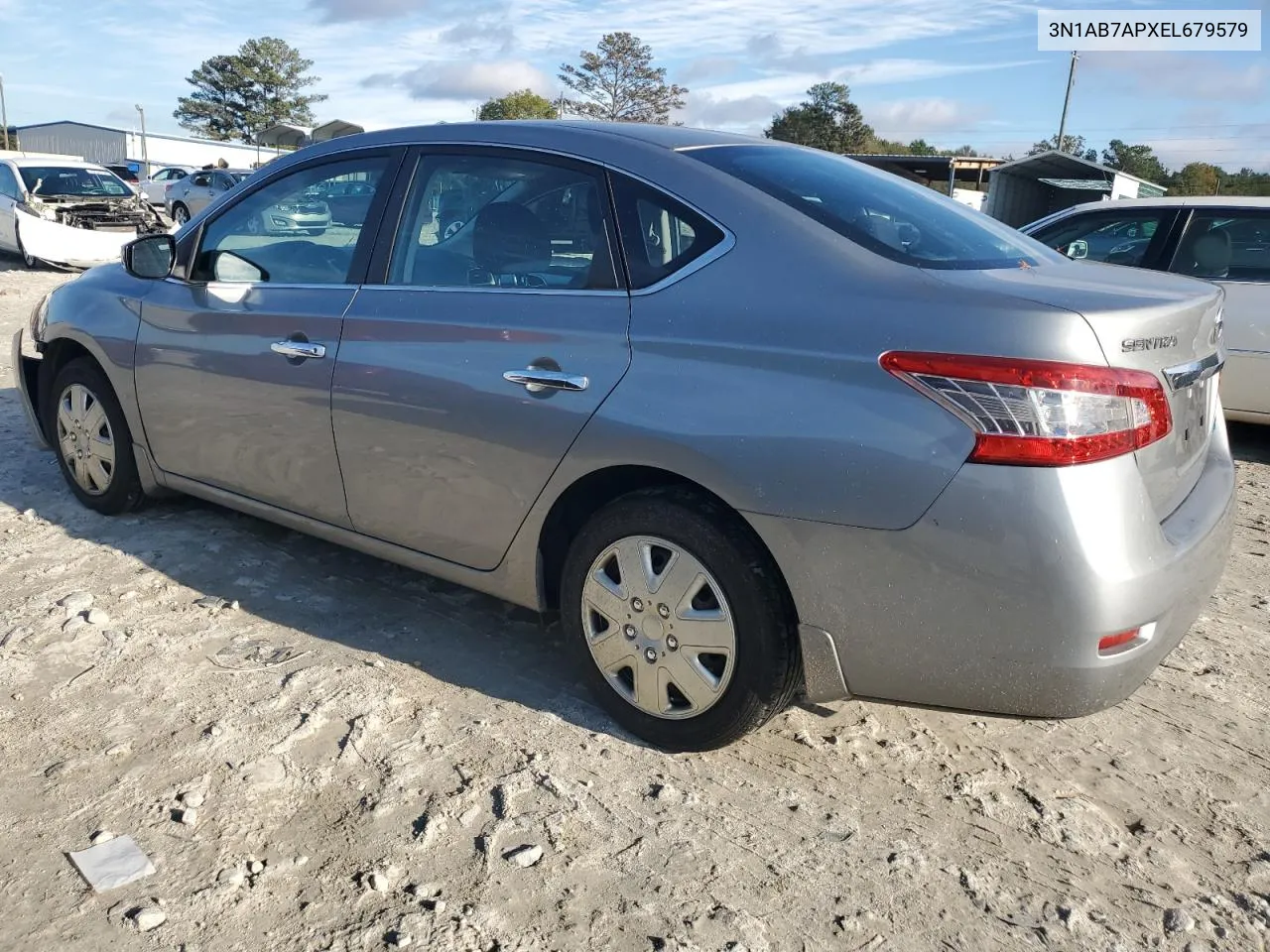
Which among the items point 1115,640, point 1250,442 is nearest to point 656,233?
point 1115,640

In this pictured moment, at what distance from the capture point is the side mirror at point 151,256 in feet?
13.3

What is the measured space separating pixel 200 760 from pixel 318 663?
0.59 m

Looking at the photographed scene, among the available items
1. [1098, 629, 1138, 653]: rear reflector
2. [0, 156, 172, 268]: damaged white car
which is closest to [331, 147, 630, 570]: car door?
[1098, 629, 1138, 653]: rear reflector

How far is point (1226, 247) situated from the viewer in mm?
6113

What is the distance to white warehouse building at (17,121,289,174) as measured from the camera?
2393 inches

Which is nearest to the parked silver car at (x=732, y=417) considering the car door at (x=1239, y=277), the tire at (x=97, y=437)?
the tire at (x=97, y=437)

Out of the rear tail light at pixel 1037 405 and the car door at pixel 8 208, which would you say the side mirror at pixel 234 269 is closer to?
the rear tail light at pixel 1037 405

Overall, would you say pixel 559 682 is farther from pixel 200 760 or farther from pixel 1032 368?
pixel 1032 368

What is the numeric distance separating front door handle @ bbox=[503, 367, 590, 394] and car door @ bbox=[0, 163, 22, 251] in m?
14.4

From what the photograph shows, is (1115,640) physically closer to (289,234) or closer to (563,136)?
(563,136)

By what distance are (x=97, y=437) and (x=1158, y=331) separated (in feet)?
13.4

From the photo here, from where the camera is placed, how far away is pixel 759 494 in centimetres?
244

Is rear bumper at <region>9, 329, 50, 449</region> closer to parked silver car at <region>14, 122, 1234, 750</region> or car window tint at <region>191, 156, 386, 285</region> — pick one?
car window tint at <region>191, 156, 386, 285</region>

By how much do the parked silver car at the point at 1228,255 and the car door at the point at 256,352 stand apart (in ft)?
15.6
